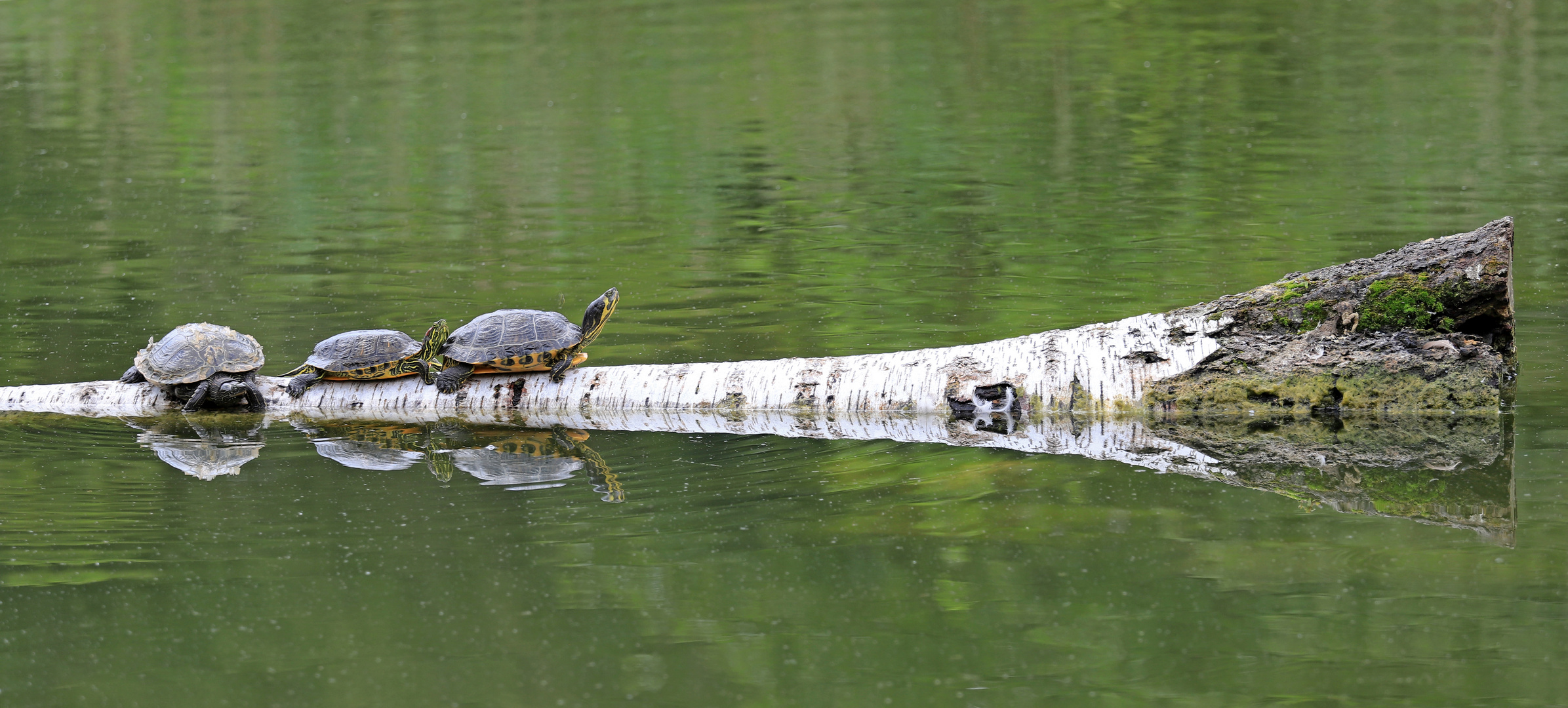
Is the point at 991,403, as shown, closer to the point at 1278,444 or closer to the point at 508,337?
the point at 1278,444

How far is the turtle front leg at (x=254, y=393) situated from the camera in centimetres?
864

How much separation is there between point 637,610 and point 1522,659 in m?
3.07

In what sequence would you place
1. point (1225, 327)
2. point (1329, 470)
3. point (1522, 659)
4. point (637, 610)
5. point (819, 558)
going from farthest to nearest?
point (1225, 327)
point (1329, 470)
point (819, 558)
point (637, 610)
point (1522, 659)

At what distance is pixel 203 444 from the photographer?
800 centimetres

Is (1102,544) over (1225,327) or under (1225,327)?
under

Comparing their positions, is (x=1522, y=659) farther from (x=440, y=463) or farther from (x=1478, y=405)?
(x=440, y=463)

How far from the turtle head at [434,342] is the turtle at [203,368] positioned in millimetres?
1111

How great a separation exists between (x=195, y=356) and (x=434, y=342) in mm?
1544

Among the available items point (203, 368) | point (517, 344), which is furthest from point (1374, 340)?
point (203, 368)

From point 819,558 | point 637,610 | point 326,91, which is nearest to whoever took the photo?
point 637,610

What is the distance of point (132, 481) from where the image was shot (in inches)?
278

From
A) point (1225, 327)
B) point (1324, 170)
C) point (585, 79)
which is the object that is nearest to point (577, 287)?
point (1225, 327)

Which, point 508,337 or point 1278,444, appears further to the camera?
point 508,337

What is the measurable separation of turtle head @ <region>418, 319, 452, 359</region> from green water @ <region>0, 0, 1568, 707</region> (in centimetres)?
56
